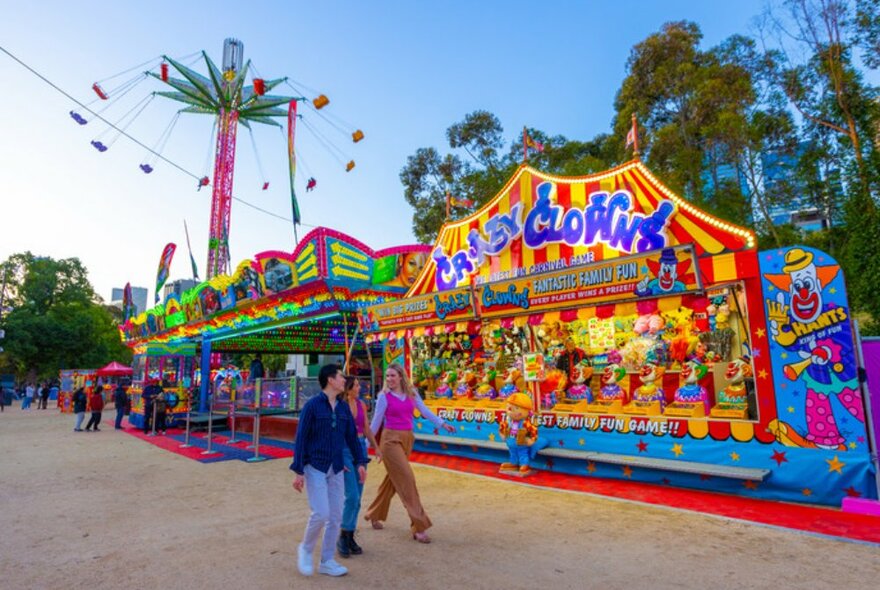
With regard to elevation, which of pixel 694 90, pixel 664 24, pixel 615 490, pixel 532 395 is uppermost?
pixel 664 24

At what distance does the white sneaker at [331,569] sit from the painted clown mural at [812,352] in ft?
17.6

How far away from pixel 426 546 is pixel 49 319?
46932mm

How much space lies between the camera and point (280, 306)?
44.0 ft

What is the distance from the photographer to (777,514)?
17.9 feet

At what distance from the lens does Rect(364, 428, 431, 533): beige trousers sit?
466 centimetres

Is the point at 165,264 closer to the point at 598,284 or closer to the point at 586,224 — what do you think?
the point at 586,224

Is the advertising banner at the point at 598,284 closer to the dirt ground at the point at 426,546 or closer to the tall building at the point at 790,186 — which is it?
the dirt ground at the point at 426,546

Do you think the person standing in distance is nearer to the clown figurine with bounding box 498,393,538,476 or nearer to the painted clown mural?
the clown figurine with bounding box 498,393,538,476

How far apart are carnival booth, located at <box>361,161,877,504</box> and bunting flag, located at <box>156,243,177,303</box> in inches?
466

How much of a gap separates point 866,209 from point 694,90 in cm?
869

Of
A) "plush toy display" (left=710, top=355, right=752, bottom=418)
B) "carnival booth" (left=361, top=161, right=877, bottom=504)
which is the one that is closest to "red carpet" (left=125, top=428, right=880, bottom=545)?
"carnival booth" (left=361, top=161, right=877, bottom=504)

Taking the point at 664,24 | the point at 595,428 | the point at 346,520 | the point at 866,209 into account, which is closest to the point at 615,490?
the point at 595,428

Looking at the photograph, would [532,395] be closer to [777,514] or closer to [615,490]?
[615,490]

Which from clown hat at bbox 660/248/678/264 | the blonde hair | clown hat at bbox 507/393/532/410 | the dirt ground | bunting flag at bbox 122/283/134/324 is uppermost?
bunting flag at bbox 122/283/134/324
